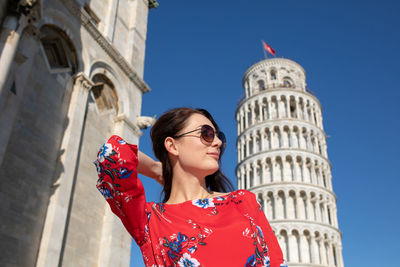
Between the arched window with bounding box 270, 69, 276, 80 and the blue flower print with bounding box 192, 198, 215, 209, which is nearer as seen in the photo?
the blue flower print with bounding box 192, 198, 215, 209

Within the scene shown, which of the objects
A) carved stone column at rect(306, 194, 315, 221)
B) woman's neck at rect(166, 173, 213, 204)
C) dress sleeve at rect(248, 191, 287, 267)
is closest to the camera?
dress sleeve at rect(248, 191, 287, 267)

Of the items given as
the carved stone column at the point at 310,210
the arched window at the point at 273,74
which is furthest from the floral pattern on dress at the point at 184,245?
the arched window at the point at 273,74

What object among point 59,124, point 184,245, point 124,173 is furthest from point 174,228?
point 59,124

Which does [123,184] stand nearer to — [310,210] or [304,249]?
[304,249]

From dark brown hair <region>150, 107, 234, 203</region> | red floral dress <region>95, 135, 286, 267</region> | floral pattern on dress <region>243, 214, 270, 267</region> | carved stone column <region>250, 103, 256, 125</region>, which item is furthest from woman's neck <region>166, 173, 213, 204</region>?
carved stone column <region>250, 103, 256, 125</region>

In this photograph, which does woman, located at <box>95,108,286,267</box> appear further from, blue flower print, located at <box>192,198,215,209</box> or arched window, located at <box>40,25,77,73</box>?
arched window, located at <box>40,25,77,73</box>

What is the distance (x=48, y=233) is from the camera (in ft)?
25.2

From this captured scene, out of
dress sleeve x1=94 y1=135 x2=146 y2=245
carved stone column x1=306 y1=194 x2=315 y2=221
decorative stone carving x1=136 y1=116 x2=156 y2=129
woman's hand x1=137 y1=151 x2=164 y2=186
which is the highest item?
carved stone column x1=306 y1=194 x2=315 y2=221

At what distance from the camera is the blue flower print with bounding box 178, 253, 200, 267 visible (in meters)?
1.47

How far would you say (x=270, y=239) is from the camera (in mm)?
1751

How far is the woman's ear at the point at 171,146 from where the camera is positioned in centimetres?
200

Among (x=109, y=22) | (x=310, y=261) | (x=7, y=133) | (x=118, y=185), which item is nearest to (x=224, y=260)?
(x=118, y=185)

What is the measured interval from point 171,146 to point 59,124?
7.75 metres

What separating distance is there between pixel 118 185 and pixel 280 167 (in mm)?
37421
